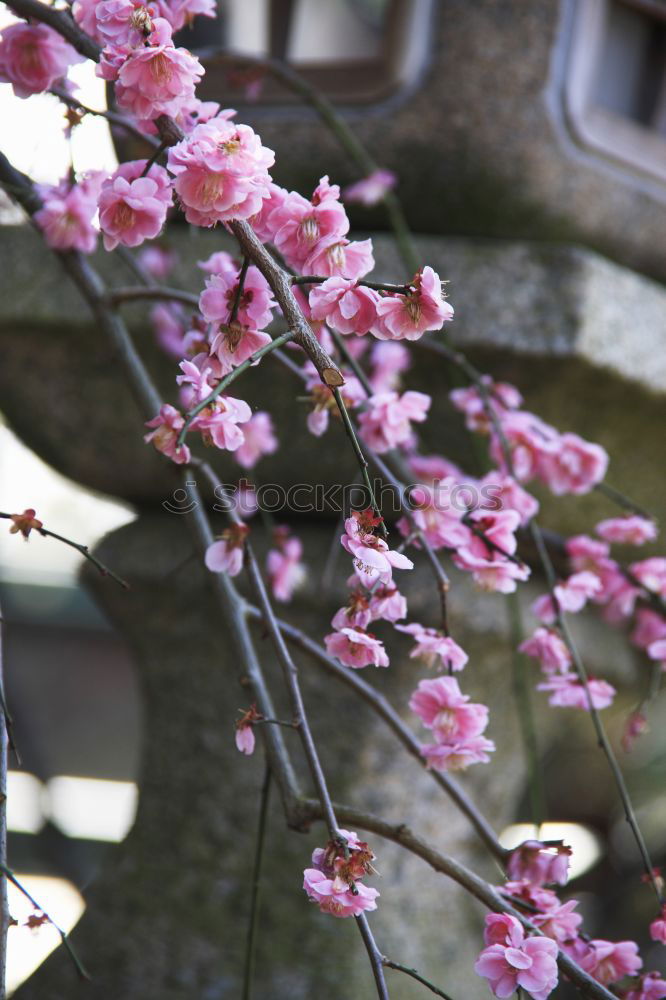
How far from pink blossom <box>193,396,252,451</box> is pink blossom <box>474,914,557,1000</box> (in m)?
0.29

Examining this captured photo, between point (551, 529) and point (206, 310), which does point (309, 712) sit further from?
point (206, 310)

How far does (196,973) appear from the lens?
0.82 m

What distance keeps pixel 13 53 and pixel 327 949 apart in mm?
725

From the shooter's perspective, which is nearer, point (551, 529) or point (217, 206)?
point (217, 206)

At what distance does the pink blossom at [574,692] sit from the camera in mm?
698

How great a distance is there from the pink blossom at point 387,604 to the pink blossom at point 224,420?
0.12 m

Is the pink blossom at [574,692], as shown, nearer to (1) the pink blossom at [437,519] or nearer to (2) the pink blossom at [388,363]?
(1) the pink blossom at [437,519]

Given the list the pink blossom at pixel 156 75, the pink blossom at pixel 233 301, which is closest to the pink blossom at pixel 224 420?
the pink blossom at pixel 233 301

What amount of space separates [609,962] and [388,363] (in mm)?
479

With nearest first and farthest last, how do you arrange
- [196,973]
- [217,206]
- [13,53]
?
[217,206] → [13,53] → [196,973]

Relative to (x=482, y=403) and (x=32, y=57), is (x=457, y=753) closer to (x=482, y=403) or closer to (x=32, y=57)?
(x=482, y=403)

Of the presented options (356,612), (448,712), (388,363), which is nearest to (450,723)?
(448,712)

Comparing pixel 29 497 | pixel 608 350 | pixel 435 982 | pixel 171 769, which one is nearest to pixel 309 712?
pixel 171 769

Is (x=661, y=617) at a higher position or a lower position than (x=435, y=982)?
higher
